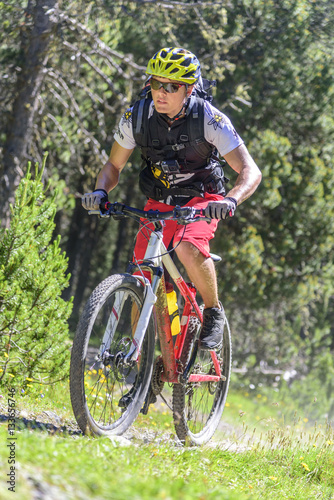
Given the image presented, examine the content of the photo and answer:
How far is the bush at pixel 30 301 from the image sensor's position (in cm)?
484

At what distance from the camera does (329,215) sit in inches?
572

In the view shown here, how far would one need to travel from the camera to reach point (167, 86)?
418cm

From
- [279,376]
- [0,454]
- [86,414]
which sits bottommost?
[279,376]

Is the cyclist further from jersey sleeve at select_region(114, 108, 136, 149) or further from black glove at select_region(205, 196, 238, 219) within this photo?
black glove at select_region(205, 196, 238, 219)

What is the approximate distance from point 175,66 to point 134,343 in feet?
5.88

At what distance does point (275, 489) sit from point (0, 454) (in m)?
2.24

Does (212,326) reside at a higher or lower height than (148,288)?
lower

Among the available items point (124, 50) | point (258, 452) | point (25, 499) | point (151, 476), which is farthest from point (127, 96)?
point (25, 499)

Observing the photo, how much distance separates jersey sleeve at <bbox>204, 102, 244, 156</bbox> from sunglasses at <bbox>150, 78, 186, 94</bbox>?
25cm

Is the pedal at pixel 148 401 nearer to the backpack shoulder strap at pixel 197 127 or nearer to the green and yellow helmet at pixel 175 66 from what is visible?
the backpack shoulder strap at pixel 197 127

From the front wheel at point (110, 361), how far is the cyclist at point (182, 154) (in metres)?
0.53

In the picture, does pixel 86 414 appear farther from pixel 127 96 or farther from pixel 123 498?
pixel 127 96

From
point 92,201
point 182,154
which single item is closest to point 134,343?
point 92,201

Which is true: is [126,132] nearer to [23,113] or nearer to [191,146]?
[191,146]
